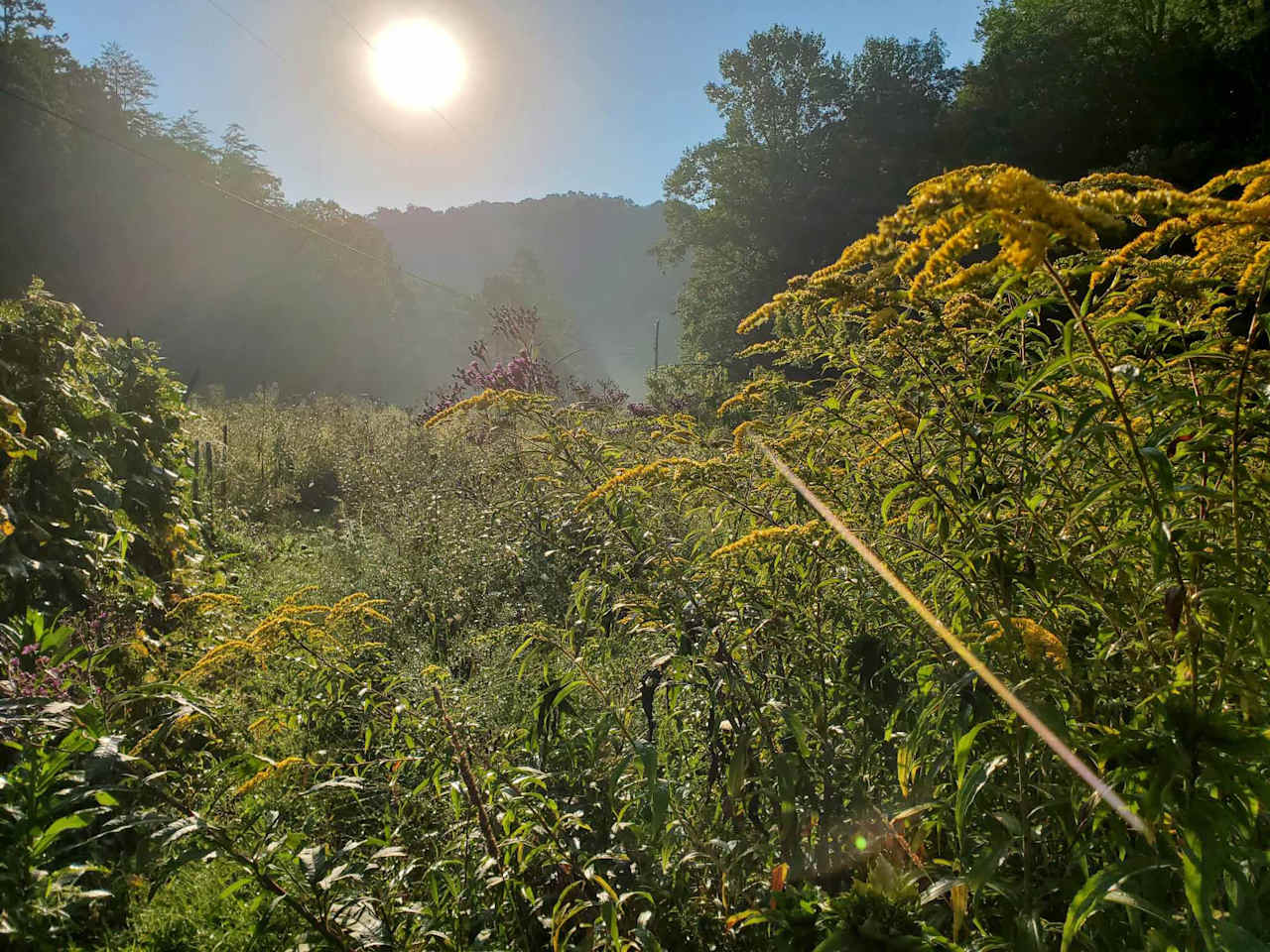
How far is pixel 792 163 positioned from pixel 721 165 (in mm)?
2341

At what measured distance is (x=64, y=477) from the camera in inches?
128

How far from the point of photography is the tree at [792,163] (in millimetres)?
21000

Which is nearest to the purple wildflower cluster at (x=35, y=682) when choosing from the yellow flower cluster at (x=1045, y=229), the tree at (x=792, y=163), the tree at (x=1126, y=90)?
the yellow flower cluster at (x=1045, y=229)

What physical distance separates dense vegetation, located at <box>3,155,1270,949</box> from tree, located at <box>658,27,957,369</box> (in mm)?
20010

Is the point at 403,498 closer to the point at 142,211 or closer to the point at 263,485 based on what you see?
the point at 263,485

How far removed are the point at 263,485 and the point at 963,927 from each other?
8.38 m

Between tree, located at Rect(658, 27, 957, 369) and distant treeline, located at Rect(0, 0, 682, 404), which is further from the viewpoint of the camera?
distant treeline, located at Rect(0, 0, 682, 404)

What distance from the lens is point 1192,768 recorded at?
2.76ft

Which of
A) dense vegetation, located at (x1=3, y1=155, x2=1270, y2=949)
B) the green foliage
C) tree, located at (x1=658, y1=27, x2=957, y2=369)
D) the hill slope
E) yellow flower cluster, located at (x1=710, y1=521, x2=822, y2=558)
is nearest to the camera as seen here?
dense vegetation, located at (x1=3, y1=155, x2=1270, y2=949)

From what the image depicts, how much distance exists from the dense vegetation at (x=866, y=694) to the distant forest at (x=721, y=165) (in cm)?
1189

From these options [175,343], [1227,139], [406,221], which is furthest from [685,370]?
[406,221]

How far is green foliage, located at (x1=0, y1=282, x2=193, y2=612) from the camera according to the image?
9.71 ft

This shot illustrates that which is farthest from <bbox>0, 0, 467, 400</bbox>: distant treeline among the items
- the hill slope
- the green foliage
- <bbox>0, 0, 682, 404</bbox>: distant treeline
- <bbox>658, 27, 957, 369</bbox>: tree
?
the hill slope

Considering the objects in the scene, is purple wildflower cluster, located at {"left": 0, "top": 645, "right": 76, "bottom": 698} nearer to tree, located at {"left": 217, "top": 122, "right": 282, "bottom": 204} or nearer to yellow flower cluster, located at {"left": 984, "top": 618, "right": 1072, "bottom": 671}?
yellow flower cluster, located at {"left": 984, "top": 618, "right": 1072, "bottom": 671}
